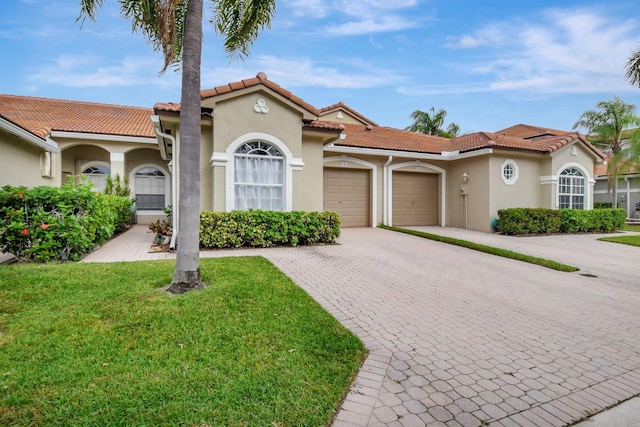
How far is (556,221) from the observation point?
14867 mm

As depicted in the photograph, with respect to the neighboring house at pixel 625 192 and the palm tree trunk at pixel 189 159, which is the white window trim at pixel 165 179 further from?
the neighboring house at pixel 625 192

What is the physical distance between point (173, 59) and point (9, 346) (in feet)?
20.4

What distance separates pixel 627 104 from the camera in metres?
25.5

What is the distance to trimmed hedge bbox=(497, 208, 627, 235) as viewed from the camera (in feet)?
46.4

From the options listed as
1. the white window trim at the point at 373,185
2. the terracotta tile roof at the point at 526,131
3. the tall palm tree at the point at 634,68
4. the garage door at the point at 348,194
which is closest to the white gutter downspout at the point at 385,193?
the white window trim at the point at 373,185

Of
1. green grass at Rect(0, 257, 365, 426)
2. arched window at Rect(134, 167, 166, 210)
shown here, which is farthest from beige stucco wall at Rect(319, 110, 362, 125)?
green grass at Rect(0, 257, 365, 426)

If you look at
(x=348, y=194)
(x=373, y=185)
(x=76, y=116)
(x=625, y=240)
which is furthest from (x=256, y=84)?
(x=625, y=240)

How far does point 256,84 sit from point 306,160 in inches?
118

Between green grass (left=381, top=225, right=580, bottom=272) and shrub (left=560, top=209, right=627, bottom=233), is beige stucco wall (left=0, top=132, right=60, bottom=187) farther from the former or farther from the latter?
shrub (left=560, top=209, right=627, bottom=233)

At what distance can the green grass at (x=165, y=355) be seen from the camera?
264 centimetres

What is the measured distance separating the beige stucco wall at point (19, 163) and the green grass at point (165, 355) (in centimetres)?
699

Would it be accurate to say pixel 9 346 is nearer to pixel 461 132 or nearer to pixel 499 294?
pixel 499 294

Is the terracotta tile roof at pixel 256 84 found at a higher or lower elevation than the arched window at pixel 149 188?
higher

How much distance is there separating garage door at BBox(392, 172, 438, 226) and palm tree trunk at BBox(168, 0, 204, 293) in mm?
12644
